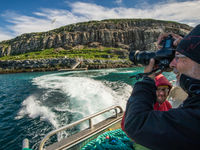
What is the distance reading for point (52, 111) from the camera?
6.23 meters

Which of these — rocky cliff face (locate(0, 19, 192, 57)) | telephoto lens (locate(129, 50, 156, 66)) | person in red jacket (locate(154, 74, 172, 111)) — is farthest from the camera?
rocky cliff face (locate(0, 19, 192, 57))

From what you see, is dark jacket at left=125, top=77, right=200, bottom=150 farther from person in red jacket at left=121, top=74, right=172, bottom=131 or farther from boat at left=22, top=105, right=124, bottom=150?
boat at left=22, top=105, right=124, bottom=150

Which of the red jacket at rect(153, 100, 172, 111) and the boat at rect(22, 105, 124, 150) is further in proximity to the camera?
the boat at rect(22, 105, 124, 150)

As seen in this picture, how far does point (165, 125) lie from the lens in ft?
2.09

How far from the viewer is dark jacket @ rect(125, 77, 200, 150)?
582 millimetres

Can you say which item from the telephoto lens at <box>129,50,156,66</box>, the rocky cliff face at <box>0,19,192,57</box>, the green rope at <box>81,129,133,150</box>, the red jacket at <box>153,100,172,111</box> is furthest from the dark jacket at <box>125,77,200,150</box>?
the rocky cliff face at <box>0,19,192,57</box>

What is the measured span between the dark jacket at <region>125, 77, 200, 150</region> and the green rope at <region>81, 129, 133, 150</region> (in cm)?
182

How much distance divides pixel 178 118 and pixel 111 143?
2138 mm

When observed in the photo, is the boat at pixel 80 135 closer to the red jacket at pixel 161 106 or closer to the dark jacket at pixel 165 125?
the red jacket at pixel 161 106

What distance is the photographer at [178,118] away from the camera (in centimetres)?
59

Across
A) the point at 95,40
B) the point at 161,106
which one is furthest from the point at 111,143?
the point at 95,40

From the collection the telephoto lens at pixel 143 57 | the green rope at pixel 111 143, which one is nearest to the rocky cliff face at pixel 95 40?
the green rope at pixel 111 143

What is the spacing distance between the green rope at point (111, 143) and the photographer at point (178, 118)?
1814 millimetres

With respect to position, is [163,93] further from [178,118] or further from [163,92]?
[178,118]
